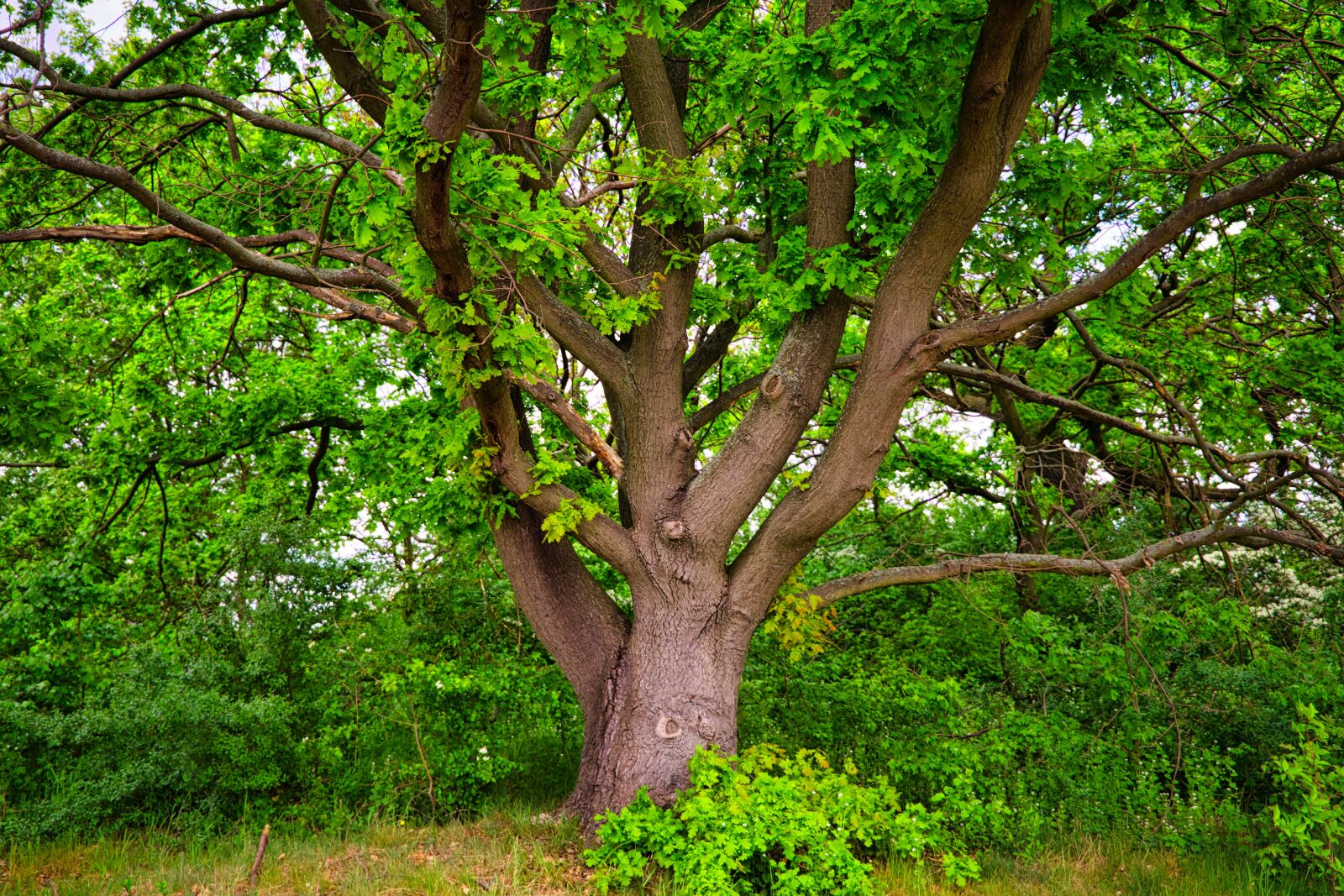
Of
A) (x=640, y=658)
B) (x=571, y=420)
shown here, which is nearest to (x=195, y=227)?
(x=571, y=420)

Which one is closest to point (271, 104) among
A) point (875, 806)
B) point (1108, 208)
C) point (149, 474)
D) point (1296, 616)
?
point (149, 474)

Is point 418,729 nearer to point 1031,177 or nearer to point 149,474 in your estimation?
point 149,474

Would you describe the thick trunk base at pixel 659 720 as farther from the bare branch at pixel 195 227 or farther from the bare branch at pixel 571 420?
the bare branch at pixel 195 227

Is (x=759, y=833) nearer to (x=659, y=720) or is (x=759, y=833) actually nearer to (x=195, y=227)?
(x=659, y=720)

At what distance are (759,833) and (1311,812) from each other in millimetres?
3687

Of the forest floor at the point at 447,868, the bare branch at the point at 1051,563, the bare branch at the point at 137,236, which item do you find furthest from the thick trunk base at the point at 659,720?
the bare branch at the point at 137,236

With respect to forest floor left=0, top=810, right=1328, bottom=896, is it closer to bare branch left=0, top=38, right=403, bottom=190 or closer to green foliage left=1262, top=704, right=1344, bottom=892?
green foliage left=1262, top=704, right=1344, bottom=892

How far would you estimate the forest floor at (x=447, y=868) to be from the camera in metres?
5.54

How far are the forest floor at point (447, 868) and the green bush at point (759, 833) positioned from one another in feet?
0.65

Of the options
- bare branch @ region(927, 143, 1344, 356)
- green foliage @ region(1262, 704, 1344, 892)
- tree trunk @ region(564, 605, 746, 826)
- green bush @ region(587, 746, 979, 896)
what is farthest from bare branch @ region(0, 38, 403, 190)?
green foliage @ region(1262, 704, 1344, 892)

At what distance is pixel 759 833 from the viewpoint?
5.28m

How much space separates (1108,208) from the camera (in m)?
8.58

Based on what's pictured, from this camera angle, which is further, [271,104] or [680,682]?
[271,104]

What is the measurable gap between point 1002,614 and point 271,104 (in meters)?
10.1
